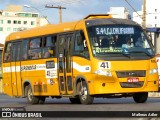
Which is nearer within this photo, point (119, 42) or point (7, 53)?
point (119, 42)

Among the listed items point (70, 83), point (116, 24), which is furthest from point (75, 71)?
point (116, 24)

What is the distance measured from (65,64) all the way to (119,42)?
2390mm

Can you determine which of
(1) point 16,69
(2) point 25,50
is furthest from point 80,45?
(1) point 16,69

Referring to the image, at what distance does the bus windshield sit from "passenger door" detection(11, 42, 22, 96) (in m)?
5.62

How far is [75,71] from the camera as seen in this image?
20734 mm

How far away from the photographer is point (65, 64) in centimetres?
2131

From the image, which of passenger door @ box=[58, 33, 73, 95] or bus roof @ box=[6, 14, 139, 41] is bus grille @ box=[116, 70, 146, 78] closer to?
bus roof @ box=[6, 14, 139, 41]

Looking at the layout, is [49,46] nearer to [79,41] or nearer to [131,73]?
[79,41]

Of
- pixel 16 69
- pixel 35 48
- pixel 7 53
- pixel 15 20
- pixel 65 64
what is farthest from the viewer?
pixel 15 20

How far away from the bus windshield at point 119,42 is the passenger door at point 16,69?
5.62 metres

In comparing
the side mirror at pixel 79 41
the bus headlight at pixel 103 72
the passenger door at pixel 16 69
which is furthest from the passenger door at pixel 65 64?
the passenger door at pixel 16 69

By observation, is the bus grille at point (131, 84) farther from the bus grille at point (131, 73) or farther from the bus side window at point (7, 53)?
the bus side window at point (7, 53)

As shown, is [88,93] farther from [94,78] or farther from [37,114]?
[37,114]

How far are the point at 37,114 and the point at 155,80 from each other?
33.0ft
